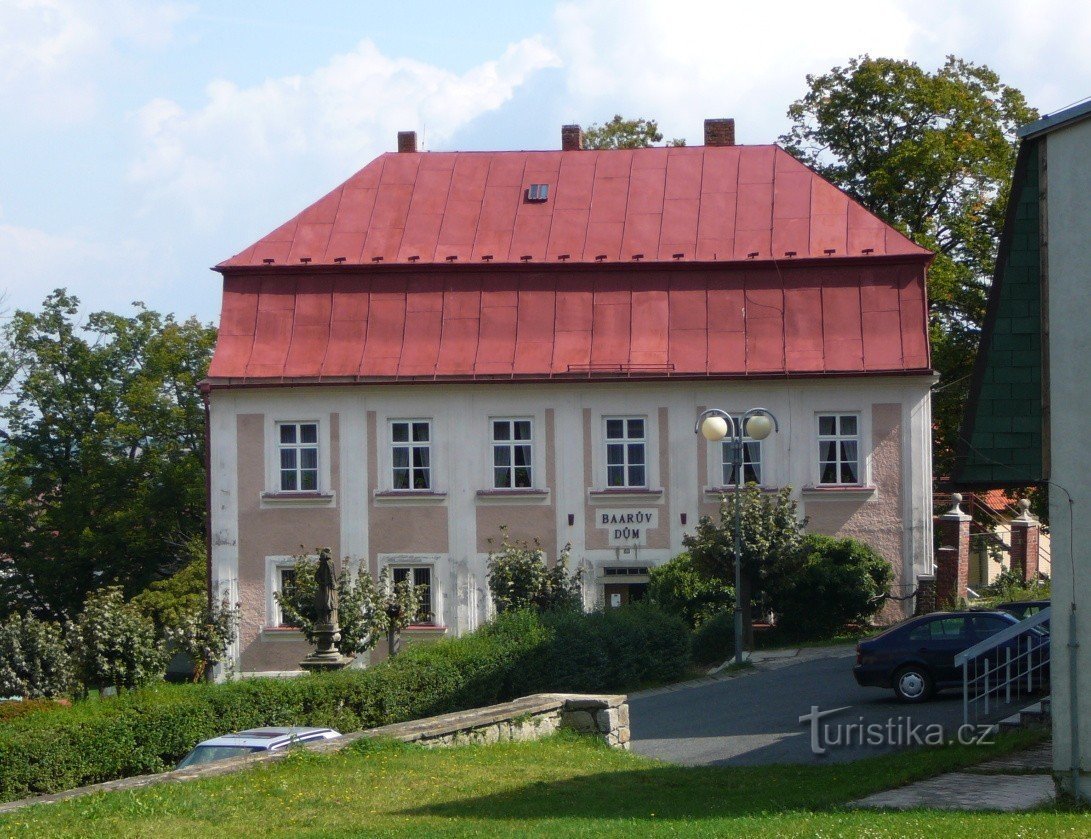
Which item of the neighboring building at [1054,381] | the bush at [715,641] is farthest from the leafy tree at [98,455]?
the neighboring building at [1054,381]

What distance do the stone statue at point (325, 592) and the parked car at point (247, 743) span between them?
8032mm

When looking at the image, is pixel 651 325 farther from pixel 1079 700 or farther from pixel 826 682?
pixel 1079 700

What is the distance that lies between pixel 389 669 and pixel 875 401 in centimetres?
1541

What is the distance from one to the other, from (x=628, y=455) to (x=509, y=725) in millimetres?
16735

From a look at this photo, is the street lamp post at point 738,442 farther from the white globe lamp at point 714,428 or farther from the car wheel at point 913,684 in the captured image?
the car wheel at point 913,684

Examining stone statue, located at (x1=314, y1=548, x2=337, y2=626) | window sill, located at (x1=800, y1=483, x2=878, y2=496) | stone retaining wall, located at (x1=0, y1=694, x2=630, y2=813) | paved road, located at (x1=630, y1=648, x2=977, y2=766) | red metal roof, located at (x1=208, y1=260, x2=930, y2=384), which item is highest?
red metal roof, located at (x1=208, y1=260, x2=930, y2=384)

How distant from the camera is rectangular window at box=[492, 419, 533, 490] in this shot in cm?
3431

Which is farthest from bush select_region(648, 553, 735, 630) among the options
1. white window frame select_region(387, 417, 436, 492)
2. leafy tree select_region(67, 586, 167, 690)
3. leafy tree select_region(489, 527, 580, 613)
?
leafy tree select_region(67, 586, 167, 690)

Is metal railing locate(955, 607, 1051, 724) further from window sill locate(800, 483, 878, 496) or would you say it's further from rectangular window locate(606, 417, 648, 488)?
rectangular window locate(606, 417, 648, 488)

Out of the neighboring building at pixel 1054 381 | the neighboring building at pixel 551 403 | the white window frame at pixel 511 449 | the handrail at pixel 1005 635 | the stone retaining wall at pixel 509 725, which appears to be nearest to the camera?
the neighboring building at pixel 1054 381

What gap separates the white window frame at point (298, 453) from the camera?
1350 inches

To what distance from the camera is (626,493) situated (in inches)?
1339

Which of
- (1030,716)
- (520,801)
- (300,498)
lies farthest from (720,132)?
(520,801)

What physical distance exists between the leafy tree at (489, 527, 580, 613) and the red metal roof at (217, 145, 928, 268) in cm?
776
